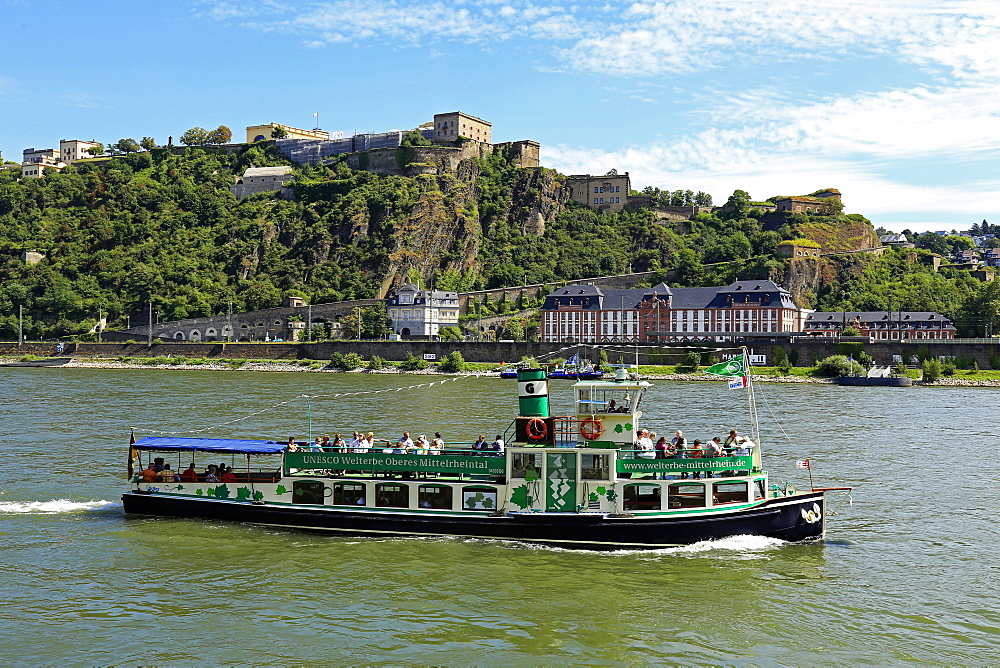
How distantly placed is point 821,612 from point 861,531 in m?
7.73

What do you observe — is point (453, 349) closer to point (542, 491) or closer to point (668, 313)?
point (668, 313)

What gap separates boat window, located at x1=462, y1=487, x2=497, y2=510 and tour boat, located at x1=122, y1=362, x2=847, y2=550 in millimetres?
28

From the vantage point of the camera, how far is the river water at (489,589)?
17.0 metres

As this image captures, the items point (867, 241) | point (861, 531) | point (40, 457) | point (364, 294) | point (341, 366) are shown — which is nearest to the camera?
point (861, 531)

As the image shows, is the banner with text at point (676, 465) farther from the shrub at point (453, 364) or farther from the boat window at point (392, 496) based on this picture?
the shrub at point (453, 364)

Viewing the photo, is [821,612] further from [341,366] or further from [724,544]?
[341,366]

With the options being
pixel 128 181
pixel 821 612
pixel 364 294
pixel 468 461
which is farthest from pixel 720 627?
pixel 128 181

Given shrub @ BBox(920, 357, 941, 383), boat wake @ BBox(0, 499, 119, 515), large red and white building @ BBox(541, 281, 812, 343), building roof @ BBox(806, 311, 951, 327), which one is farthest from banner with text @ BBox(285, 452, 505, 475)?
building roof @ BBox(806, 311, 951, 327)

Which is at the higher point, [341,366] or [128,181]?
[128,181]

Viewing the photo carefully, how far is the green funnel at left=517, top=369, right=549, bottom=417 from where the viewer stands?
2452 centimetres

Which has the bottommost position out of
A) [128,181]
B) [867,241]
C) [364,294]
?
[364,294]

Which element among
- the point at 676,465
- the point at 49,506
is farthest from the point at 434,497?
the point at 49,506

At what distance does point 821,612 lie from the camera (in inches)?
754

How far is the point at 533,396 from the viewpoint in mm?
24516
